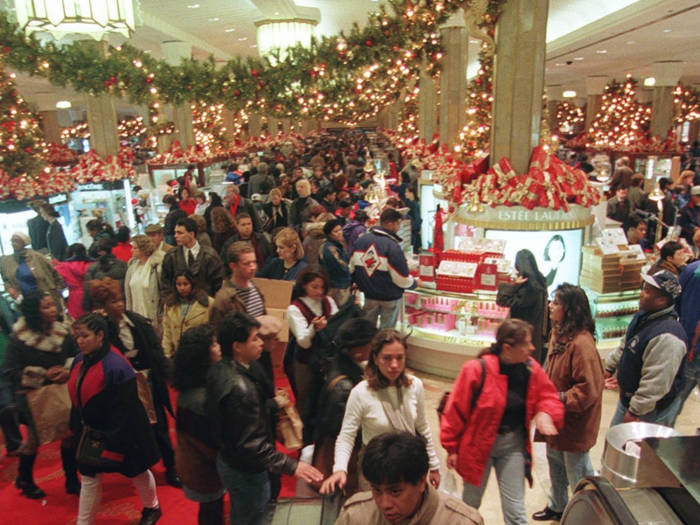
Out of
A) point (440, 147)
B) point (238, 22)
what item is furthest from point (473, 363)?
point (238, 22)

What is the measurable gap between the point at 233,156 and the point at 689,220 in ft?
62.1

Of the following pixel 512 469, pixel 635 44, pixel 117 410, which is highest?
pixel 635 44

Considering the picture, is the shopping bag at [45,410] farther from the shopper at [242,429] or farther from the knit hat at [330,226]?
the knit hat at [330,226]

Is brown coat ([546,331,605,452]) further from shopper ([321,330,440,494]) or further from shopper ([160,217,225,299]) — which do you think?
shopper ([160,217,225,299])

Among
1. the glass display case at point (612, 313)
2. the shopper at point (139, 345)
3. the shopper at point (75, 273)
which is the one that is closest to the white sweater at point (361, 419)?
the shopper at point (139, 345)

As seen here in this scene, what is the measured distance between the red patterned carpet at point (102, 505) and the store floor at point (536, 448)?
1355 mm

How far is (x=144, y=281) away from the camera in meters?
5.34

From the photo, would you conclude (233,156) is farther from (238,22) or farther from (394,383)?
(394,383)

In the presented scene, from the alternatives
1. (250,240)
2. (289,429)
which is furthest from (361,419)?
(250,240)

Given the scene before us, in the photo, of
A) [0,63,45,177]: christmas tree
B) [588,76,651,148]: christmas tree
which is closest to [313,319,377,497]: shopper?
[0,63,45,177]: christmas tree

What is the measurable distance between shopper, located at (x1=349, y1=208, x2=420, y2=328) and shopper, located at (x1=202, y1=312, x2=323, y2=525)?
8.30 feet

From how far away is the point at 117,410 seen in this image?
3.28 meters

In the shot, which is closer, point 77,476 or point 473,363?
point 473,363

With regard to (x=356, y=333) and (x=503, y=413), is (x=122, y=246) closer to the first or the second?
(x=356, y=333)
